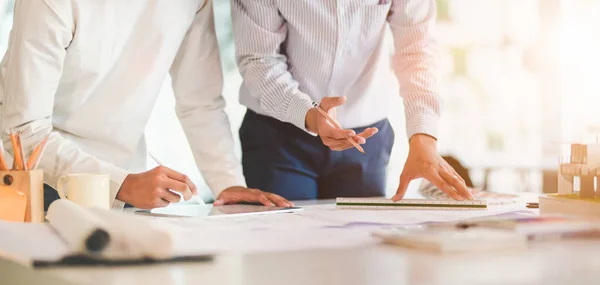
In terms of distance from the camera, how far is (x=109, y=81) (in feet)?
5.44

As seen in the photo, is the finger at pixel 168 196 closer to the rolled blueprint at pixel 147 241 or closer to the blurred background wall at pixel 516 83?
the rolled blueprint at pixel 147 241

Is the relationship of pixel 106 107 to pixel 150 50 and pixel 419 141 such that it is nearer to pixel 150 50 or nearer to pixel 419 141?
pixel 150 50

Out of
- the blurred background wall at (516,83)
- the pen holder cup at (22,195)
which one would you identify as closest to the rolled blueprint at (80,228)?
the pen holder cup at (22,195)

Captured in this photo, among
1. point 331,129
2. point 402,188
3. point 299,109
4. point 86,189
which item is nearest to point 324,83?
point 299,109

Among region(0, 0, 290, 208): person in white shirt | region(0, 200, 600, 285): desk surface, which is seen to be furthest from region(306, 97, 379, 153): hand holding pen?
region(0, 200, 600, 285): desk surface

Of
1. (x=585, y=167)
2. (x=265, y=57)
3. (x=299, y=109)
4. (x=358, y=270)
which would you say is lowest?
(x=358, y=270)

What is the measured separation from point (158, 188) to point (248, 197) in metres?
0.23

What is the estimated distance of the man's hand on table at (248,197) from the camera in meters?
1.40

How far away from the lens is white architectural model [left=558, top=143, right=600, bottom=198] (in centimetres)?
112

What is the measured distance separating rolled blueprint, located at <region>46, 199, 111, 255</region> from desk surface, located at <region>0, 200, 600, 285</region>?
61 mm

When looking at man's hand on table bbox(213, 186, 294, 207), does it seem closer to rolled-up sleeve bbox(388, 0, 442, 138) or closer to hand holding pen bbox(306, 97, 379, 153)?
hand holding pen bbox(306, 97, 379, 153)

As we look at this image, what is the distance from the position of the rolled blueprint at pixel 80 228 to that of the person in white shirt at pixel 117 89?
0.40 meters

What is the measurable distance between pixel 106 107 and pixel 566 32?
241cm

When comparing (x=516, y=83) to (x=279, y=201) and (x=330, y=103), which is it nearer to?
(x=330, y=103)
